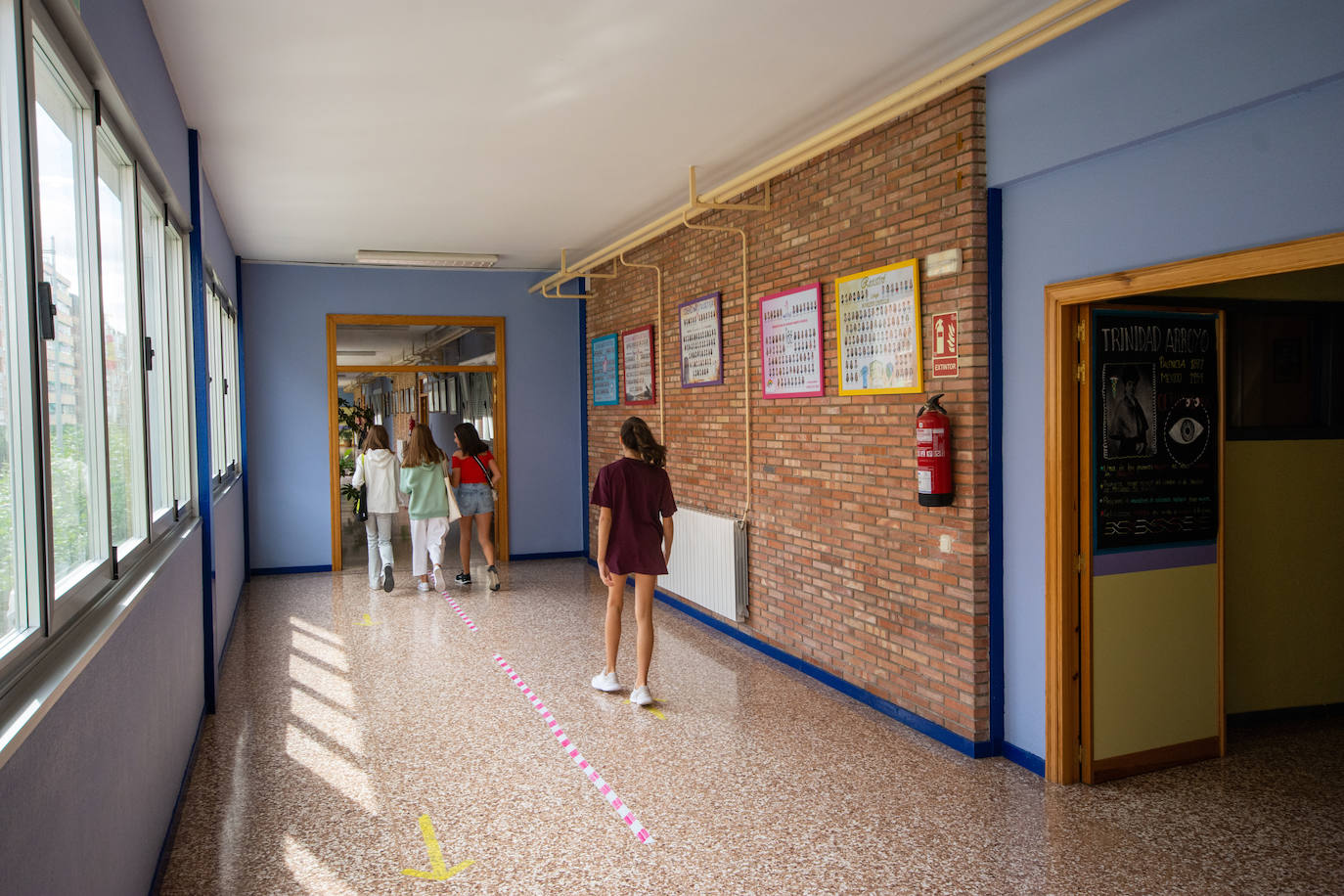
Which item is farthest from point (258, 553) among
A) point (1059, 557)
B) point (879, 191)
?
point (1059, 557)

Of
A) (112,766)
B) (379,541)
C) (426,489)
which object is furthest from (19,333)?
(379,541)

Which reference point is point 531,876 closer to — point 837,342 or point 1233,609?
point 837,342

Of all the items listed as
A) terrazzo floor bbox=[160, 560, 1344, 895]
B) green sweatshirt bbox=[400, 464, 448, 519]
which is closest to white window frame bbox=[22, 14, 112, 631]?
terrazzo floor bbox=[160, 560, 1344, 895]

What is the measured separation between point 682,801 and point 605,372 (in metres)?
6.04

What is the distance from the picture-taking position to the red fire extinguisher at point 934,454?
13.8 ft

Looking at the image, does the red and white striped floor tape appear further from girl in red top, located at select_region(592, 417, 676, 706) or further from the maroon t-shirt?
the maroon t-shirt

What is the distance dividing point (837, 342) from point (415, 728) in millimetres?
3097

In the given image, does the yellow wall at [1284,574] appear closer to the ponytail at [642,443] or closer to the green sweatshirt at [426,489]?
the ponytail at [642,443]

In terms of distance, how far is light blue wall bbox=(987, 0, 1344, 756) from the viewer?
9.46 ft

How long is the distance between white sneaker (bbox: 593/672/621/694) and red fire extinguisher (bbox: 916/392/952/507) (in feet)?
6.94

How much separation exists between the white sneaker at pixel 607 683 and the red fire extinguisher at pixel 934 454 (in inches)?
83.3

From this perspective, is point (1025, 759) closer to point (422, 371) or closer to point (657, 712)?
point (657, 712)

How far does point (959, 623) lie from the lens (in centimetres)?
428

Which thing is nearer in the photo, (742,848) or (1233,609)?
(742,848)
